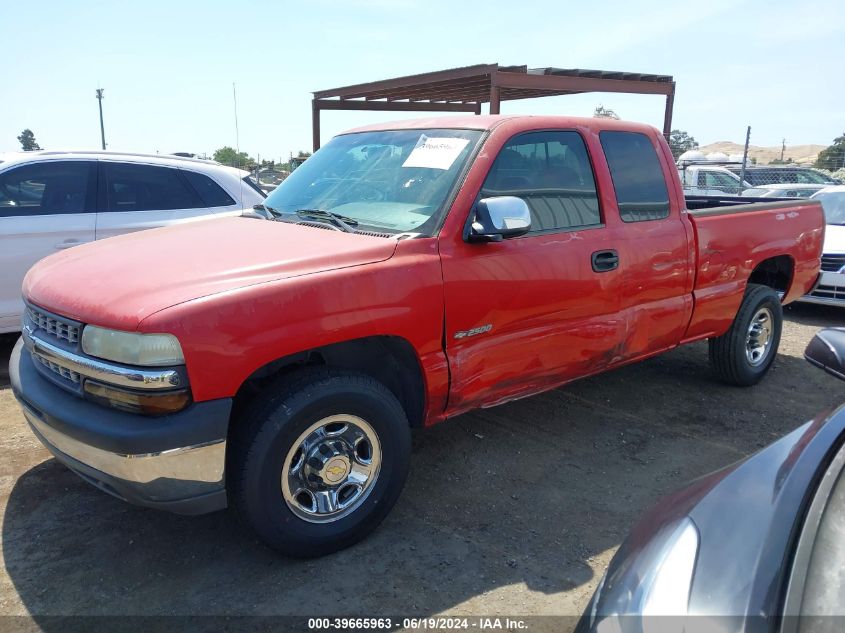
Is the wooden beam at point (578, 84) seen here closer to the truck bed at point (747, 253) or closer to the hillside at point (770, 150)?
the truck bed at point (747, 253)

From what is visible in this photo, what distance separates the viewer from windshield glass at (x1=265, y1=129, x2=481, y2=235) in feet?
10.8

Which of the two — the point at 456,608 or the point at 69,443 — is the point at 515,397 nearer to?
the point at 456,608

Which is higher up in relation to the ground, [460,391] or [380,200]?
[380,200]

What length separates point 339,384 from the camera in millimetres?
2789

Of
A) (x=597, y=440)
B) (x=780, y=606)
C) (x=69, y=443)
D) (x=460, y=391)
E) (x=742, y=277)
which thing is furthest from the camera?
(x=742, y=277)

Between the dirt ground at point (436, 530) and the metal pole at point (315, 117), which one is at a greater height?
the metal pole at point (315, 117)

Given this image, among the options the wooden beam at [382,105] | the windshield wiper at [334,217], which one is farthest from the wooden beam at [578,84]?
the windshield wiper at [334,217]

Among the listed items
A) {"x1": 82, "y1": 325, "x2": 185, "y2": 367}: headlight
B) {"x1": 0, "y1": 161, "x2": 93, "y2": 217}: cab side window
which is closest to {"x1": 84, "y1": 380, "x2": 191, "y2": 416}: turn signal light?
{"x1": 82, "y1": 325, "x2": 185, "y2": 367}: headlight

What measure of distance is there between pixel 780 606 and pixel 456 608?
1.55m

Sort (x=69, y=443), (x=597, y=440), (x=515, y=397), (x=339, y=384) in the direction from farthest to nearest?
(x=597, y=440), (x=515, y=397), (x=339, y=384), (x=69, y=443)

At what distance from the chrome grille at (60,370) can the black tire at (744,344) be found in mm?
4372

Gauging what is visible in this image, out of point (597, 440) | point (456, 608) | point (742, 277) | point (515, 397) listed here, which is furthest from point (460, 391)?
point (742, 277)

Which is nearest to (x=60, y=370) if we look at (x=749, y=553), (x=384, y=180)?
(x=384, y=180)

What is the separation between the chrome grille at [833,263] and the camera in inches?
298
